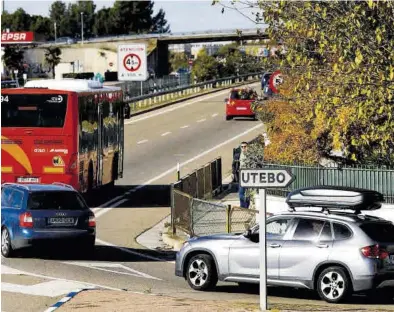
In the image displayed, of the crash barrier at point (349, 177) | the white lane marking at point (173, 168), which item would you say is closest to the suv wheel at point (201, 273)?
the crash barrier at point (349, 177)

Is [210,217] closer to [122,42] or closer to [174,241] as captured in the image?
[174,241]

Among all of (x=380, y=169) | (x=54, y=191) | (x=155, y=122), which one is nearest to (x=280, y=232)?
(x=54, y=191)

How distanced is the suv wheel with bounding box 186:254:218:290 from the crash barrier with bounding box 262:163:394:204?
26.5 feet

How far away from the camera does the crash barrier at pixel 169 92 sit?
73.1 metres

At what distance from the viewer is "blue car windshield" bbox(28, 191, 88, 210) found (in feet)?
78.9

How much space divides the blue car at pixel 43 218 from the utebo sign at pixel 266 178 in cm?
774

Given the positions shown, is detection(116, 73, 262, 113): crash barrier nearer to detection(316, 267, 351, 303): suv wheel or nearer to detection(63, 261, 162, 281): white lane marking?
detection(63, 261, 162, 281): white lane marking

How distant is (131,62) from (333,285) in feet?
135

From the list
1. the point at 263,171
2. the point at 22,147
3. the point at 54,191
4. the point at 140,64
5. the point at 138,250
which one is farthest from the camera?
the point at 140,64

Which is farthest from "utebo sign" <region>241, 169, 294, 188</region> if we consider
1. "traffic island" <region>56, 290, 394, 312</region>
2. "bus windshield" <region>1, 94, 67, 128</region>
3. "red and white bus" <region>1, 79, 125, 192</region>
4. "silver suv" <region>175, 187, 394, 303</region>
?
"bus windshield" <region>1, 94, 67, 128</region>

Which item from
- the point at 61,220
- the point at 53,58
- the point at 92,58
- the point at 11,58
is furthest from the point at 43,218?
the point at 92,58

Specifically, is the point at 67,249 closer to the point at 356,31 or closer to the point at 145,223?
the point at 145,223

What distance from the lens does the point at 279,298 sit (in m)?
19.7

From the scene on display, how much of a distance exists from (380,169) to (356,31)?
847 centimetres
